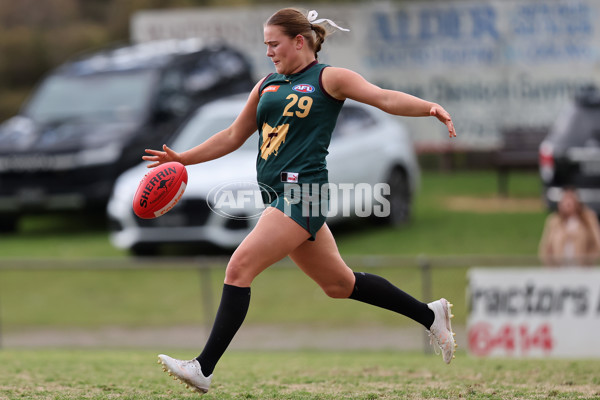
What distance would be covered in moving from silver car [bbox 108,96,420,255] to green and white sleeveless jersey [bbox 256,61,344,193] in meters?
5.28

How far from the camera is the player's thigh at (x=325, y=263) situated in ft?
17.3

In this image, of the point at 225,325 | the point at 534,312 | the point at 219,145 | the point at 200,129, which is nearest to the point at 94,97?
the point at 200,129

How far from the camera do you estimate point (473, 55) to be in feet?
71.0

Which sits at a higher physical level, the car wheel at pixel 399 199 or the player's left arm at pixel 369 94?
the player's left arm at pixel 369 94

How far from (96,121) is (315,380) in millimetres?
9521

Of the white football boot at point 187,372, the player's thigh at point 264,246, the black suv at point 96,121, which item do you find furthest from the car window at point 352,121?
the white football boot at point 187,372

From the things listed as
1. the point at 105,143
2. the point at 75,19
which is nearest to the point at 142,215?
the point at 105,143

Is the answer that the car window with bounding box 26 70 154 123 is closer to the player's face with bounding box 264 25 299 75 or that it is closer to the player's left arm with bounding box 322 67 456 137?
the player's face with bounding box 264 25 299 75

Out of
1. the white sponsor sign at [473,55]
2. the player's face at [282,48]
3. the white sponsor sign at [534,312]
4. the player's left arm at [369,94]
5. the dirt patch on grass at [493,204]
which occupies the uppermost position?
the white sponsor sign at [473,55]

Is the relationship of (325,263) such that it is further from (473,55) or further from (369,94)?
(473,55)

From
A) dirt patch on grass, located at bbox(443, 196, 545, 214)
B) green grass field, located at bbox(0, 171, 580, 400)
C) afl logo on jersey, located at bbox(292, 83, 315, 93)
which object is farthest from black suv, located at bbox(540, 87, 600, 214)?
afl logo on jersey, located at bbox(292, 83, 315, 93)

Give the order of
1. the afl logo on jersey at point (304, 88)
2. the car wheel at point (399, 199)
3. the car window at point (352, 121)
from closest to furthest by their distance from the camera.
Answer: the afl logo on jersey at point (304, 88) → the car window at point (352, 121) → the car wheel at point (399, 199)

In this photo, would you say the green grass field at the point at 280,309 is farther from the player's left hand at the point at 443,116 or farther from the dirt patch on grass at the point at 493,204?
the player's left hand at the point at 443,116

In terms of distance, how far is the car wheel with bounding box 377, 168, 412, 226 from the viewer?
1471 cm
